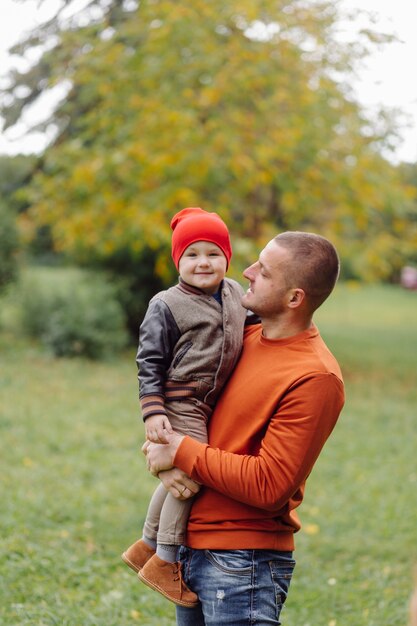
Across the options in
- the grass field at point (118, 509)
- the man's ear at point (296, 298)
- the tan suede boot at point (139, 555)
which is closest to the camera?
the man's ear at point (296, 298)

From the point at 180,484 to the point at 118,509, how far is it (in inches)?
151

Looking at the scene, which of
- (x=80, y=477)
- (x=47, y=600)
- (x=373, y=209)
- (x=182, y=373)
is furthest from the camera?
(x=373, y=209)

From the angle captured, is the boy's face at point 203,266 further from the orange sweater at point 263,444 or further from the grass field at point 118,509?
the grass field at point 118,509

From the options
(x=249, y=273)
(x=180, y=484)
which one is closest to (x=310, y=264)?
(x=249, y=273)

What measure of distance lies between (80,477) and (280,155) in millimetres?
6280

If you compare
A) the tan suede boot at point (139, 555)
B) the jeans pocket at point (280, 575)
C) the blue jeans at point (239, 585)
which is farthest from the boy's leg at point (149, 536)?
the jeans pocket at point (280, 575)

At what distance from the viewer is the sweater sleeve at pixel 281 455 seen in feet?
7.15

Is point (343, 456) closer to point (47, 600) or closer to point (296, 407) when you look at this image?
point (47, 600)

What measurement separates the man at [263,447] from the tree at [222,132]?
896cm

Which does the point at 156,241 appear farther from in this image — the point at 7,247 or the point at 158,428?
the point at 158,428

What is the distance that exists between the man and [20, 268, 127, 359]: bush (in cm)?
1098

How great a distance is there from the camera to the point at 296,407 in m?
2.18

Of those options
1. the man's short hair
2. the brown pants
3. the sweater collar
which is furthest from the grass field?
the man's short hair

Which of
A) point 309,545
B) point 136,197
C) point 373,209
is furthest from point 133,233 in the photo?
point 309,545
